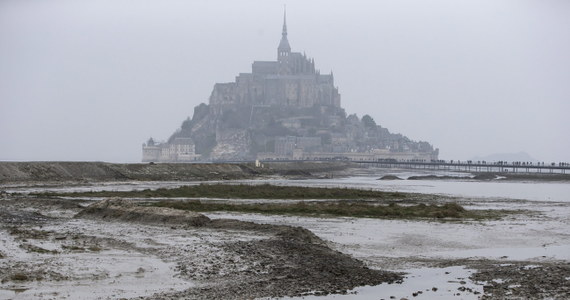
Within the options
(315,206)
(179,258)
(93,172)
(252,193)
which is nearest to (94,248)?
(179,258)

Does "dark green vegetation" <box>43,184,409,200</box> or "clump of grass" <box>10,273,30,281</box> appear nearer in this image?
"clump of grass" <box>10,273,30,281</box>

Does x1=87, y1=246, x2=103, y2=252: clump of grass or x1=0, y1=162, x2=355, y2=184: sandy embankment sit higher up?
x1=0, y1=162, x2=355, y2=184: sandy embankment

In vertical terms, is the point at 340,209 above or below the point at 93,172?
below

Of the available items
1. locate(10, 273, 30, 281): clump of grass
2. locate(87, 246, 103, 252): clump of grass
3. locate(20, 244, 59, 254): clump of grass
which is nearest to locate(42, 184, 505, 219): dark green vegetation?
locate(87, 246, 103, 252): clump of grass

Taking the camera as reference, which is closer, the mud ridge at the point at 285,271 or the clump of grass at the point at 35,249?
the mud ridge at the point at 285,271

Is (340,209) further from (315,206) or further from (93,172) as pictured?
(93,172)

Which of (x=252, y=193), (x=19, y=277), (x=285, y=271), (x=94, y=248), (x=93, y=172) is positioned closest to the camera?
(x=19, y=277)

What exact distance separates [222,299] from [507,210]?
106 ft

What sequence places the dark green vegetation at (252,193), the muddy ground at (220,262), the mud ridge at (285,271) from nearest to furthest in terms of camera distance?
the mud ridge at (285,271)
the muddy ground at (220,262)
the dark green vegetation at (252,193)

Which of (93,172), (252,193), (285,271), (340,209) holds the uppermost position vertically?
(93,172)

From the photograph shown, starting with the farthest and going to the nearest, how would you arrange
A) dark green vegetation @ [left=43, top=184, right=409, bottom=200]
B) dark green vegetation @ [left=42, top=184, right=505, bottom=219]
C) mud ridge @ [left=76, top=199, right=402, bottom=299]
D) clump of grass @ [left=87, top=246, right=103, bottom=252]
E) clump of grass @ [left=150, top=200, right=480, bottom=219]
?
dark green vegetation @ [left=43, top=184, right=409, bottom=200]
dark green vegetation @ [left=42, top=184, right=505, bottom=219]
clump of grass @ [left=150, top=200, right=480, bottom=219]
clump of grass @ [left=87, top=246, right=103, bottom=252]
mud ridge @ [left=76, top=199, right=402, bottom=299]

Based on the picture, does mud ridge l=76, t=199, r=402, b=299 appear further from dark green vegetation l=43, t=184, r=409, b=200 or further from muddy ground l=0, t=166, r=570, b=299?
dark green vegetation l=43, t=184, r=409, b=200

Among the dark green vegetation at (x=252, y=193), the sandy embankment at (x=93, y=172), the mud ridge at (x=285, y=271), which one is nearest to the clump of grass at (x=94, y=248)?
the mud ridge at (x=285, y=271)

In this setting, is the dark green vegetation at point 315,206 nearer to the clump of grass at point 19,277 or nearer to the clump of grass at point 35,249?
the clump of grass at point 35,249
